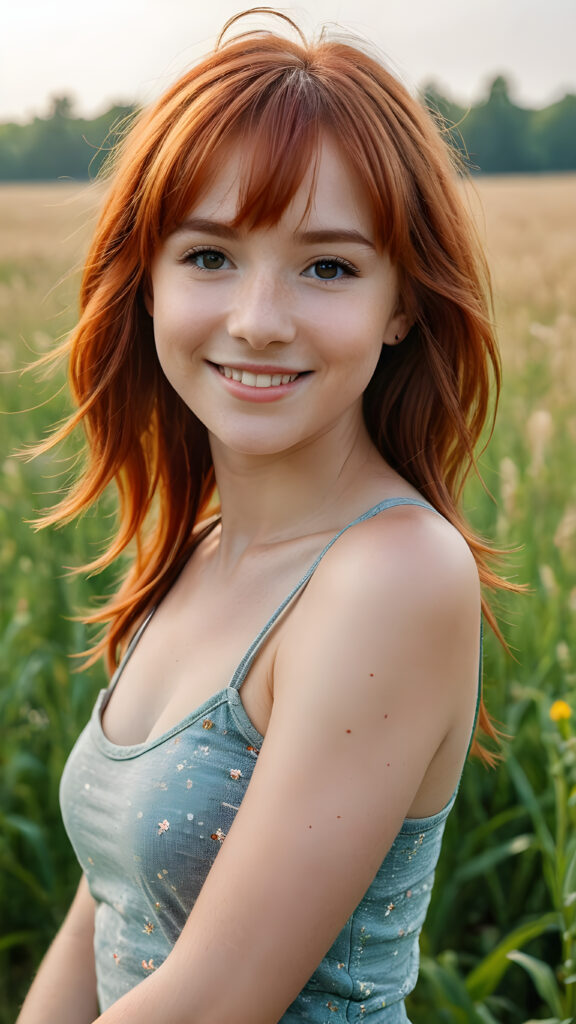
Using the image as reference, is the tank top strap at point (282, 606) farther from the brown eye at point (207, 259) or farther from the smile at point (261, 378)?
the brown eye at point (207, 259)

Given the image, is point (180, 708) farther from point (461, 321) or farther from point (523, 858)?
point (523, 858)

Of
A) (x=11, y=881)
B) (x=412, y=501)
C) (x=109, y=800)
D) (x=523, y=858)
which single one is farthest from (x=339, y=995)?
(x=11, y=881)

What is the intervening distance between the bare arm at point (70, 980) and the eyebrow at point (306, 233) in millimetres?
868

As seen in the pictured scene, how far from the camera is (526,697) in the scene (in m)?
2.01

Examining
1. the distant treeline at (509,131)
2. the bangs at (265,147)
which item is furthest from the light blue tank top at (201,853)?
the distant treeline at (509,131)

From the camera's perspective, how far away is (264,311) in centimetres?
100

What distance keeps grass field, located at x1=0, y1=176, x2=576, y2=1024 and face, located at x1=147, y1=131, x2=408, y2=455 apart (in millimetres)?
457

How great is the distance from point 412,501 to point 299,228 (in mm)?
299

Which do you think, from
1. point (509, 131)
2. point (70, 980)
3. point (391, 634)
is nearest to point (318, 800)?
point (391, 634)

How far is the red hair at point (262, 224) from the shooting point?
1.00 metres

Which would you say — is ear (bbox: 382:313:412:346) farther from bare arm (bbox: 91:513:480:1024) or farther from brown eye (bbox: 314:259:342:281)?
bare arm (bbox: 91:513:480:1024)

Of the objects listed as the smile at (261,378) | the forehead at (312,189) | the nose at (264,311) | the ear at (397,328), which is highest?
the forehead at (312,189)

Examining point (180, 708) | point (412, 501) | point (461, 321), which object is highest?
point (461, 321)

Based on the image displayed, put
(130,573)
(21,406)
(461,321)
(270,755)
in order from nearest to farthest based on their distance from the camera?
(270,755) → (461,321) → (130,573) → (21,406)
